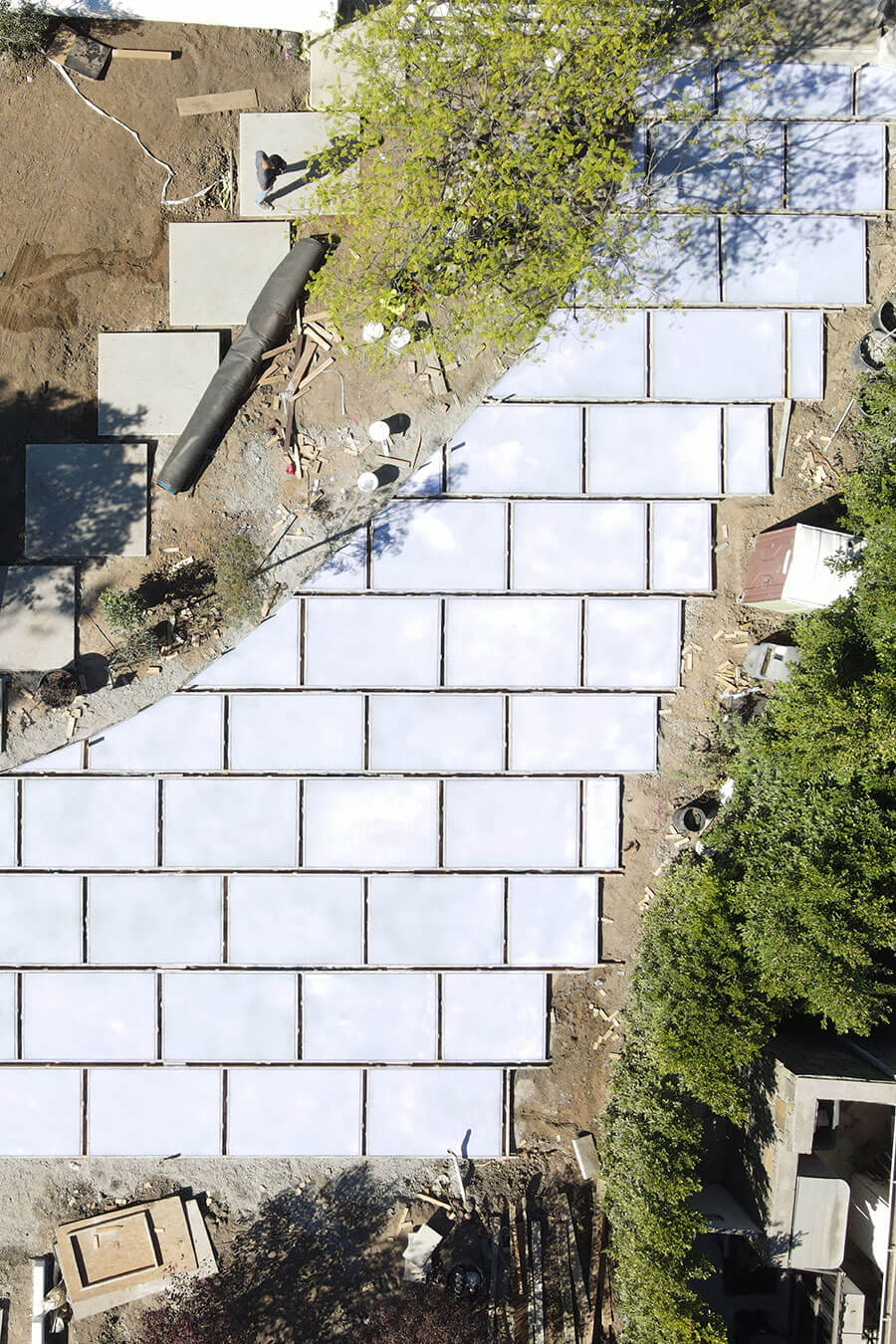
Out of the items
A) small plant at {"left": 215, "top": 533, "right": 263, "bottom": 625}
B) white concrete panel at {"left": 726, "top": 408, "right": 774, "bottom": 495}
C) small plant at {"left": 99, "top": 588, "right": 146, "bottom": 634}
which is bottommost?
small plant at {"left": 99, "top": 588, "right": 146, "bottom": 634}

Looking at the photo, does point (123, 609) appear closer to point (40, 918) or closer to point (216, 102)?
point (40, 918)

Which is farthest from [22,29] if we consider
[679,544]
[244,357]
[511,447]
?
[679,544]

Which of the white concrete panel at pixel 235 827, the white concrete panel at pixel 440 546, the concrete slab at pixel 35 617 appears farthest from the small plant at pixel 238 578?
the white concrete panel at pixel 235 827

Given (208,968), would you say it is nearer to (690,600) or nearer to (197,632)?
(197,632)

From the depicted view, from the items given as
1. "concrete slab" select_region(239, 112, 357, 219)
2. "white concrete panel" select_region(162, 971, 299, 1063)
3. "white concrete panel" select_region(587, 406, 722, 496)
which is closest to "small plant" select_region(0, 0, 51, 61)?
"concrete slab" select_region(239, 112, 357, 219)

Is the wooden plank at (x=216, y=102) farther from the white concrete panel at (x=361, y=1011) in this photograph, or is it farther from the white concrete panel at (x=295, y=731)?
the white concrete panel at (x=361, y=1011)

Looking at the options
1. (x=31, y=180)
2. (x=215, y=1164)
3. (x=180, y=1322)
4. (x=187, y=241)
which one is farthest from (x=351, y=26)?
(x=180, y=1322)

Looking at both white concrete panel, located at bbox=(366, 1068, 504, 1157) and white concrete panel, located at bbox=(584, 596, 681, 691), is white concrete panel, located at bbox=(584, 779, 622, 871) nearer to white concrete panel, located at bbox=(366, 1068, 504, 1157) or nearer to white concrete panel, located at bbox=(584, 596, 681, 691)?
white concrete panel, located at bbox=(584, 596, 681, 691)
